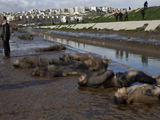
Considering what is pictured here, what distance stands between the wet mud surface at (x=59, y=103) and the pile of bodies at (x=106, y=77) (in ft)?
0.75

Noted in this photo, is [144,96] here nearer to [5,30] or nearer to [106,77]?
[106,77]

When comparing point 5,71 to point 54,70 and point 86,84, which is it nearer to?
point 54,70

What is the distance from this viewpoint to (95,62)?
32.5 feet

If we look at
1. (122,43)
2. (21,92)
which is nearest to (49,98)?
(21,92)

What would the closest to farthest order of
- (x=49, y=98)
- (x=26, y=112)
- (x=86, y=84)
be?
(x=26, y=112)
(x=49, y=98)
(x=86, y=84)

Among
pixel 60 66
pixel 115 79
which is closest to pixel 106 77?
pixel 115 79

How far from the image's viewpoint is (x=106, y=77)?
7320 millimetres

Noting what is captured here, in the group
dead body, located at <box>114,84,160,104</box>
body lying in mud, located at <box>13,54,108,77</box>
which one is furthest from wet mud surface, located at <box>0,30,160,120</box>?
body lying in mud, located at <box>13,54,108,77</box>

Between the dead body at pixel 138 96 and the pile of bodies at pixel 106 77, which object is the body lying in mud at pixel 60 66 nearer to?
the pile of bodies at pixel 106 77

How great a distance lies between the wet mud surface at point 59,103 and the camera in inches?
208

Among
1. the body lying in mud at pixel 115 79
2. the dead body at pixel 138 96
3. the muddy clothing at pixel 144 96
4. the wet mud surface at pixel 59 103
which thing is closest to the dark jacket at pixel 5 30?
the wet mud surface at pixel 59 103

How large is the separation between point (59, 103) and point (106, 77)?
1872 millimetres

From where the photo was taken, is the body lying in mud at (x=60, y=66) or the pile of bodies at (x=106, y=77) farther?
the body lying in mud at (x=60, y=66)

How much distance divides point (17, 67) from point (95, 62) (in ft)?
11.7
